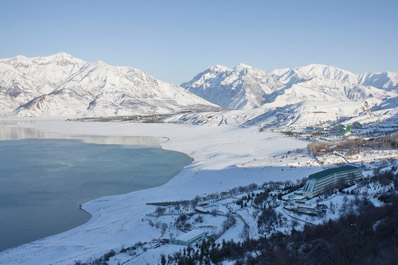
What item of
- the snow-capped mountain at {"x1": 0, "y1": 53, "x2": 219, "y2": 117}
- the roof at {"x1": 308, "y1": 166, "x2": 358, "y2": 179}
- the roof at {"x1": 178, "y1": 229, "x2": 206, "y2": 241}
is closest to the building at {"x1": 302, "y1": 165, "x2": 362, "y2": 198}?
the roof at {"x1": 308, "y1": 166, "x2": 358, "y2": 179}

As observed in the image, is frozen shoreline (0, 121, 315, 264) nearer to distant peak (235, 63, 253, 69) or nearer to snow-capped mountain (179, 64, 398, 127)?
snow-capped mountain (179, 64, 398, 127)

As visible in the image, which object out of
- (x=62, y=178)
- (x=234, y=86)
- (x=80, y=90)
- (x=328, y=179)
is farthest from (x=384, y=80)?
(x=62, y=178)

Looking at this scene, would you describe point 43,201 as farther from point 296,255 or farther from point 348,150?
point 348,150

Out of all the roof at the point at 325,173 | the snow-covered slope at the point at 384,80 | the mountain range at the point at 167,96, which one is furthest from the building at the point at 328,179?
the snow-covered slope at the point at 384,80

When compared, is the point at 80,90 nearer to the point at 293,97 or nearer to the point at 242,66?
the point at 293,97

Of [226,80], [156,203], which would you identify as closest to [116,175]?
[156,203]

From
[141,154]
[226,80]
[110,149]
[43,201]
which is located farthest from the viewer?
[226,80]
